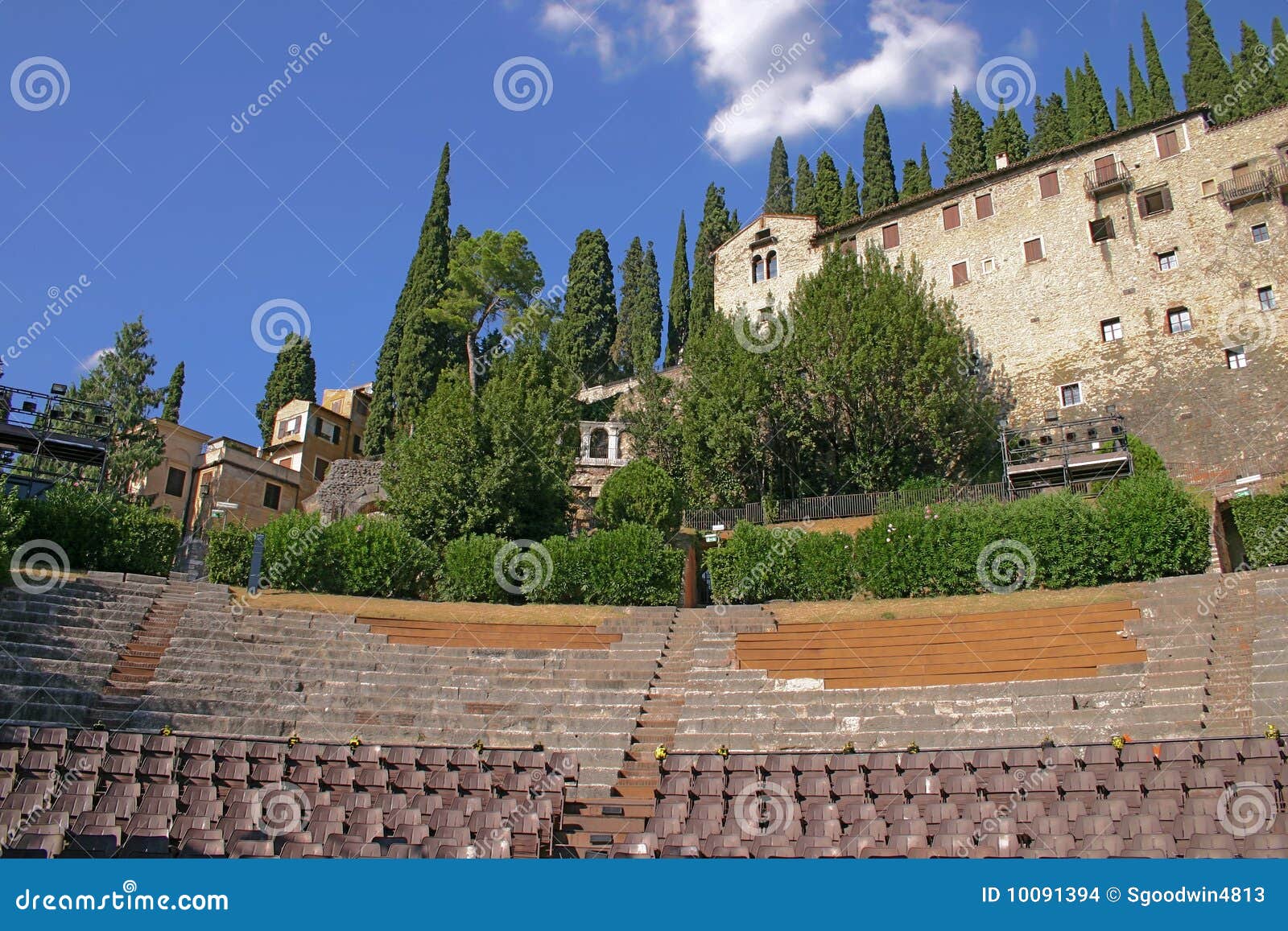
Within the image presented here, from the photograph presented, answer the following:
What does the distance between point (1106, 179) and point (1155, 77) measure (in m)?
35.6

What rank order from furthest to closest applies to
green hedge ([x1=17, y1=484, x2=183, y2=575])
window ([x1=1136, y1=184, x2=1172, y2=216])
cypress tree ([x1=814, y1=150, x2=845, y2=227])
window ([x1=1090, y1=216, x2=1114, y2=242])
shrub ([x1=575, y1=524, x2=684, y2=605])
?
cypress tree ([x1=814, y1=150, x2=845, y2=227]), window ([x1=1090, y1=216, x2=1114, y2=242]), window ([x1=1136, y1=184, x2=1172, y2=216]), shrub ([x1=575, y1=524, x2=684, y2=605]), green hedge ([x1=17, y1=484, x2=183, y2=575])

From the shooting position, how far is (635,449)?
141 ft

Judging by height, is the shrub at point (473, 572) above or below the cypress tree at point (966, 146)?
below

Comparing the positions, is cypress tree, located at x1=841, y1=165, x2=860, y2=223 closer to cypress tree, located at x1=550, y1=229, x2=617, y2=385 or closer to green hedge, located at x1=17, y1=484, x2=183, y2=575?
cypress tree, located at x1=550, y1=229, x2=617, y2=385

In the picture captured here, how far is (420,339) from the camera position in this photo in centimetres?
4862

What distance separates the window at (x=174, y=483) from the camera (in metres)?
47.8

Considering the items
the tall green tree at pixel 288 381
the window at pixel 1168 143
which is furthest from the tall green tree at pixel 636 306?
the window at pixel 1168 143

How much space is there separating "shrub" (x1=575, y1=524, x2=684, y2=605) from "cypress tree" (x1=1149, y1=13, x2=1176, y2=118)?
50070mm

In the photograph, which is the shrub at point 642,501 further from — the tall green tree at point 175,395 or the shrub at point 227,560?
the tall green tree at point 175,395

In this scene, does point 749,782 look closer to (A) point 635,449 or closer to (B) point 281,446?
(A) point 635,449

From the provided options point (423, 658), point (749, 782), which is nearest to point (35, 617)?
point (423, 658)

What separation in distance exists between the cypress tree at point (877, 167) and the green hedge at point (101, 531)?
44008 mm

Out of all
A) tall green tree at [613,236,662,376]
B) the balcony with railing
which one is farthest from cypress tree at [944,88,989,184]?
tall green tree at [613,236,662,376]

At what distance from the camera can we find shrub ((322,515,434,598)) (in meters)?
27.2
